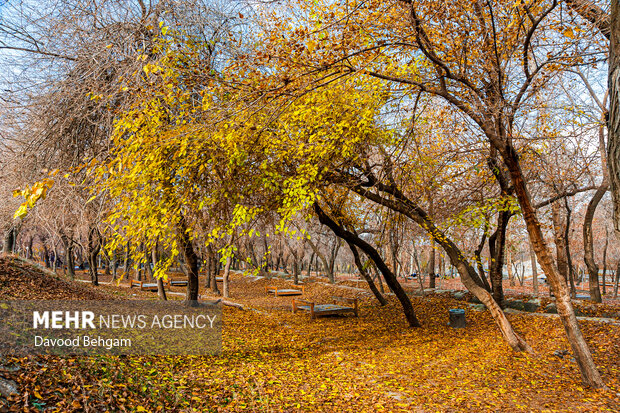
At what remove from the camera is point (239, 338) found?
337 inches

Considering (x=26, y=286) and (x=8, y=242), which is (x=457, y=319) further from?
(x=8, y=242)

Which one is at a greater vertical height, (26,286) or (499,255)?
(499,255)

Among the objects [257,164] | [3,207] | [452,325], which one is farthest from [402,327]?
[3,207]

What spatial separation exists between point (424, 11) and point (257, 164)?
3709 millimetres

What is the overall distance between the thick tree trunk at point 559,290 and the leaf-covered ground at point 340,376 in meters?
0.29

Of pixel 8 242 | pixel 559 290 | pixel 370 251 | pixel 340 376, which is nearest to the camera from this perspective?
pixel 559 290

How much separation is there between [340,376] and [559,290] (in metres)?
3.66

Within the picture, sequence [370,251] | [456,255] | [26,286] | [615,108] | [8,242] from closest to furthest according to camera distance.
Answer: [615,108] → [26,286] → [456,255] → [370,251] → [8,242]

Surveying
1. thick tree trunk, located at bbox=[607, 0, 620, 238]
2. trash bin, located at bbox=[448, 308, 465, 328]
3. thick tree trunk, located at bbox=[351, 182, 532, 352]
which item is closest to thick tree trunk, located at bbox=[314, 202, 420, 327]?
trash bin, located at bbox=[448, 308, 465, 328]

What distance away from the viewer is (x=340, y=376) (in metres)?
6.17

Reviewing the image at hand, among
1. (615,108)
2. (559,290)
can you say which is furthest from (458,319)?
(615,108)

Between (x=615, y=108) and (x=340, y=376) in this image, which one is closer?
(x=615, y=108)

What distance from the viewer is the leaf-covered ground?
3910 millimetres

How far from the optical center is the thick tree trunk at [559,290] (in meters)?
5.51
